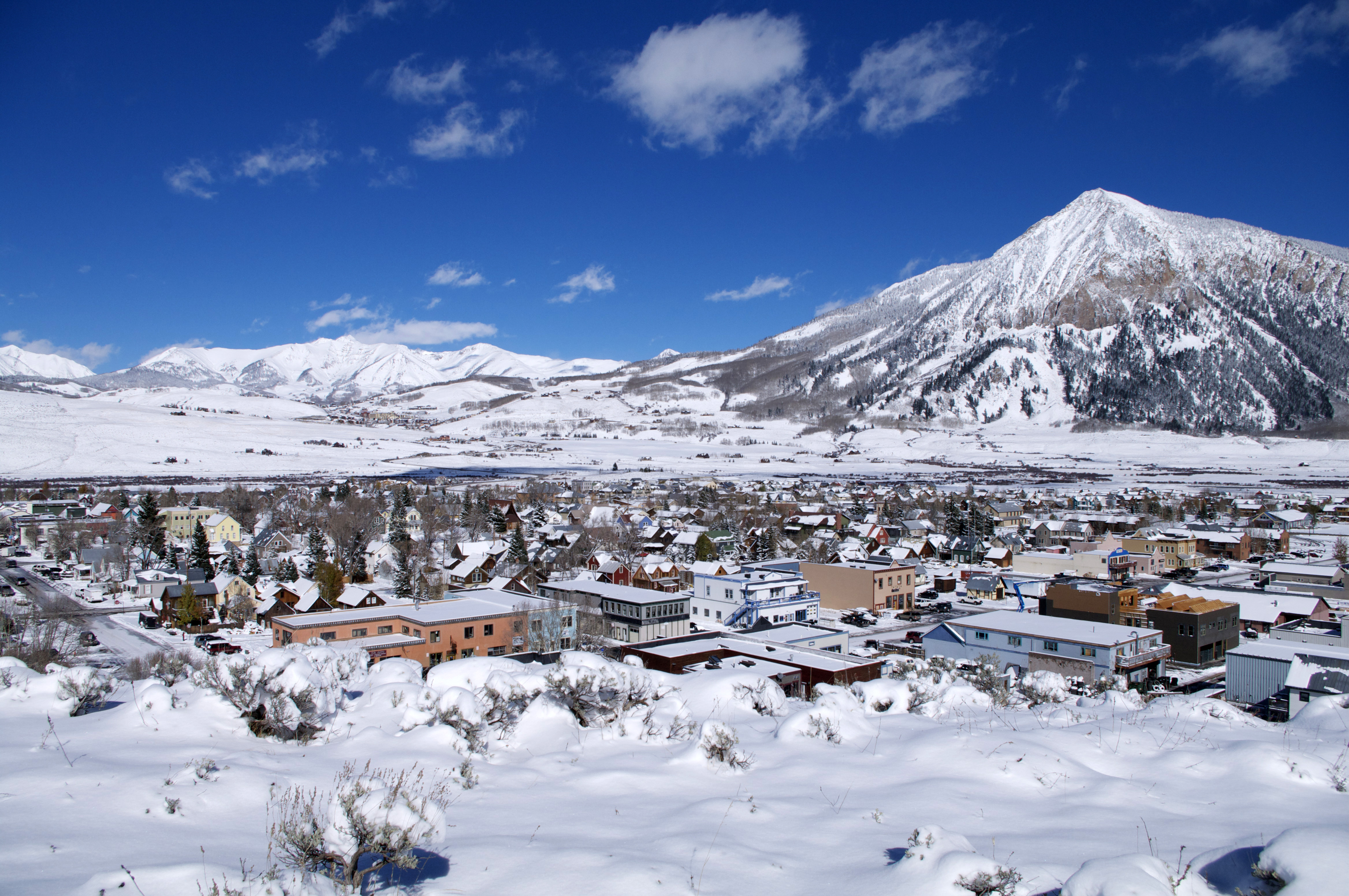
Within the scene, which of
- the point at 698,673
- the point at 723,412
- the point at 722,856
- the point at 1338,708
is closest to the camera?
the point at 722,856

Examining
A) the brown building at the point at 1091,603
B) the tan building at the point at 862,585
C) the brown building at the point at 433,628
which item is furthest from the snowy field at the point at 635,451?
the brown building at the point at 433,628

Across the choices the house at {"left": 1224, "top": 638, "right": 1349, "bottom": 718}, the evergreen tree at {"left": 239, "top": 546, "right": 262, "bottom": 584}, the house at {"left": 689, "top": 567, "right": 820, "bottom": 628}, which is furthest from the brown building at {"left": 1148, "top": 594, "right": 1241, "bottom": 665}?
the evergreen tree at {"left": 239, "top": 546, "right": 262, "bottom": 584}

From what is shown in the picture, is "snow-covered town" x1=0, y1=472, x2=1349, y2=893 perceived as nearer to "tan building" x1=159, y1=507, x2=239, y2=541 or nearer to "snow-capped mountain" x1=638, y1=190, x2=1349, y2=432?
"tan building" x1=159, y1=507, x2=239, y2=541

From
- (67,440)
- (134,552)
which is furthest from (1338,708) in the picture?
(67,440)

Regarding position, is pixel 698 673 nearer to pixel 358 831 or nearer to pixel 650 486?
pixel 358 831

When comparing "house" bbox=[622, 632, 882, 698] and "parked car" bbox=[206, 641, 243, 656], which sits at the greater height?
"house" bbox=[622, 632, 882, 698]

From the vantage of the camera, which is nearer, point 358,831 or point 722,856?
point 358,831

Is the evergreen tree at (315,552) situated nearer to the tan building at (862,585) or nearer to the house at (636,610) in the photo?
the house at (636,610)
